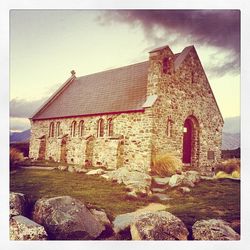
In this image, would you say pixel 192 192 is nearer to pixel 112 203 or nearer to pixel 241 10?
pixel 112 203

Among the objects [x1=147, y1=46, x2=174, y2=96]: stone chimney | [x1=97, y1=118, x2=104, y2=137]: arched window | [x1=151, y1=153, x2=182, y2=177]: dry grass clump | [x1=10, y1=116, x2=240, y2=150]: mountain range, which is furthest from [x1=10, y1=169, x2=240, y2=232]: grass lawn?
[x1=147, y1=46, x2=174, y2=96]: stone chimney

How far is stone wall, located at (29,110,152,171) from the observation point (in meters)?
5.18

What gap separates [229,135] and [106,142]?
193 centimetres

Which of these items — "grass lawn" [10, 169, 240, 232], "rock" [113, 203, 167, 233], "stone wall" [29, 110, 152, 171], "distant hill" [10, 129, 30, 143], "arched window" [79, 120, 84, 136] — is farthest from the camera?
"arched window" [79, 120, 84, 136]

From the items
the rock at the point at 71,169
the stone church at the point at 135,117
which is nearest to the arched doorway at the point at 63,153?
the stone church at the point at 135,117

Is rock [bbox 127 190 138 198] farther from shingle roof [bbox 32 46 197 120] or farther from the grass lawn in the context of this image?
shingle roof [bbox 32 46 197 120]

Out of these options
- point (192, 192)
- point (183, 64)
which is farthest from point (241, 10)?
point (192, 192)

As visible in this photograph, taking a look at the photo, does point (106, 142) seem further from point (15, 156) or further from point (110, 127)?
point (15, 156)

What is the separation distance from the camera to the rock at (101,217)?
4812 mm

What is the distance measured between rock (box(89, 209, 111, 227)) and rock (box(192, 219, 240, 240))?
4.14ft

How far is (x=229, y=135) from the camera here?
5.12m

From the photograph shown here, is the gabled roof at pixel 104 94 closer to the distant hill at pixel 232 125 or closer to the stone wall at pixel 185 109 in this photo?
the stone wall at pixel 185 109

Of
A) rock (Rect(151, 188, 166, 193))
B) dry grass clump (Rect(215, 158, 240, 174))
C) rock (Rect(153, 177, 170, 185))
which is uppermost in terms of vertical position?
dry grass clump (Rect(215, 158, 240, 174))

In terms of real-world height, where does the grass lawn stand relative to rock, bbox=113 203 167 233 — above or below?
above
